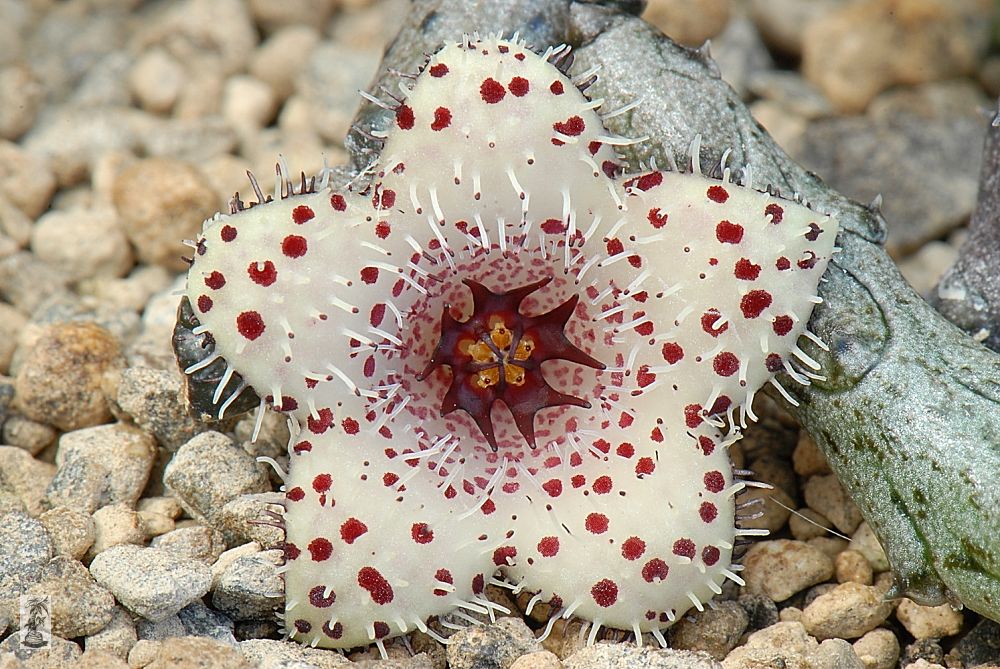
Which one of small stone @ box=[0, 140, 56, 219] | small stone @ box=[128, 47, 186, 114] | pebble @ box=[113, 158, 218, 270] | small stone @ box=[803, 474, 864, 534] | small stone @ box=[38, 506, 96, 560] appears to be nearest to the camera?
small stone @ box=[38, 506, 96, 560]

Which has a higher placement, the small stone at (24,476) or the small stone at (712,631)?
the small stone at (24,476)

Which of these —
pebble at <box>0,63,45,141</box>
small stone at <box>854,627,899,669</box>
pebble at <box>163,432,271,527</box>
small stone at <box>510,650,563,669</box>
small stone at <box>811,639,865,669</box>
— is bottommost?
small stone at <box>854,627,899,669</box>

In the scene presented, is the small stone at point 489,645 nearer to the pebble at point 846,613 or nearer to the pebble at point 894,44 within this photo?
the pebble at point 846,613

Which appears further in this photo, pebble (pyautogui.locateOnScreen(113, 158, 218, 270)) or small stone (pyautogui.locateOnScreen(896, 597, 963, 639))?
pebble (pyautogui.locateOnScreen(113, 158, 218, 270))

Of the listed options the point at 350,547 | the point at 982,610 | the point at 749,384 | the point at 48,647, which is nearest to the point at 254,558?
the point at 350,547

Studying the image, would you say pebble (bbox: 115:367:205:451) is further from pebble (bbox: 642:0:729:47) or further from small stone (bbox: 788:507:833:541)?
pebble (bbox: 642:0:729:47)

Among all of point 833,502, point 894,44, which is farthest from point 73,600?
point 894,44

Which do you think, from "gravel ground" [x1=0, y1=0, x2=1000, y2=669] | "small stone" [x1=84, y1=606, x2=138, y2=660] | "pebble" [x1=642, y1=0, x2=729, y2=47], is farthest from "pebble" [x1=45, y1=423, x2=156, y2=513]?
"pebble" [x1=642, y1=0, x2=729, y2=47]

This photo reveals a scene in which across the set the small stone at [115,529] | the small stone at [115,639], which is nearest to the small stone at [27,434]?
the small stone at [115,529]
